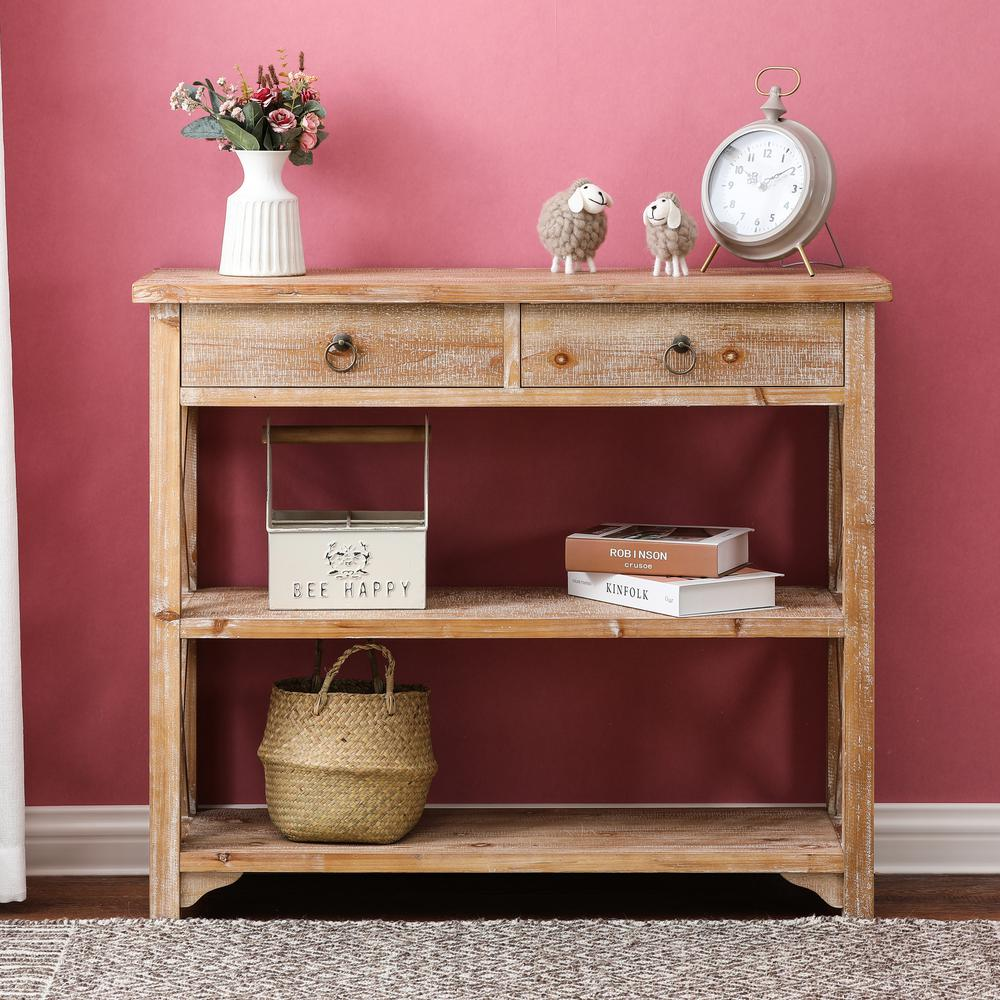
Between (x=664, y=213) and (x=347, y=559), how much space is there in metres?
0.69

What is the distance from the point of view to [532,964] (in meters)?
1.84

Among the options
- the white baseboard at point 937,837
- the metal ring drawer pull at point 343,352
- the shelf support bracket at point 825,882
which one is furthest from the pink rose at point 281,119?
the white baseboard at point 937,837

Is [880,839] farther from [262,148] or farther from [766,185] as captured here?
[262,148]

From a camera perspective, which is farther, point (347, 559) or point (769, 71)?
point (769, 71)

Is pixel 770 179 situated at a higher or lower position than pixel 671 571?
higher

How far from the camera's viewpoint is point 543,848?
6.56 ft

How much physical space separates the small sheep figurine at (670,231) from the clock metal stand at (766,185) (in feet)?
0.29

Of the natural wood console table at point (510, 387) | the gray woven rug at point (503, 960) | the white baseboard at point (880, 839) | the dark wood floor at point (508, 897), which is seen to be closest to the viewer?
the gray woven rug at point (503, 960)

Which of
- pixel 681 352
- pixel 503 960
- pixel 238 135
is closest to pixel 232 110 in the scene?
pixel 238 135

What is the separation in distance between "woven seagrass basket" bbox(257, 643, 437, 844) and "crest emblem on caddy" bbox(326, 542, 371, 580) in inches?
5.1

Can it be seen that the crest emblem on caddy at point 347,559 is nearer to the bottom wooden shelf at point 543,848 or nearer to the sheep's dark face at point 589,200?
the bottom wooden shelf at point 543,848

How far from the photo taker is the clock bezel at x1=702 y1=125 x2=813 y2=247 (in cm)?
198

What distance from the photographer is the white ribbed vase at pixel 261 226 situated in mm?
1972

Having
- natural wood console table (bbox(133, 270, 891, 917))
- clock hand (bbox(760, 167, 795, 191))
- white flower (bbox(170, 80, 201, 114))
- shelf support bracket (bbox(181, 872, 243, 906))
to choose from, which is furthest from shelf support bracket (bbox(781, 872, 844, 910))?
white flower (bbox(170, 80, 201, 114))
